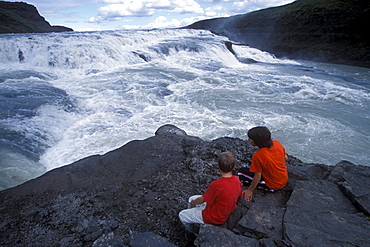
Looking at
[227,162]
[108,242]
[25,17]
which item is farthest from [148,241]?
[25,17]

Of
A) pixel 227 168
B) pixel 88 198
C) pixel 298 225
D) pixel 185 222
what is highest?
pixel 227 168

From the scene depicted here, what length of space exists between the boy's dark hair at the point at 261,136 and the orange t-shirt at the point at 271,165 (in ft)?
0.26

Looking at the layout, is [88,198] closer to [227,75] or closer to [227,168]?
[227,168]

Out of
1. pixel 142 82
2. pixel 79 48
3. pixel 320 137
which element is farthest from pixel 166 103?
pixel 79 48

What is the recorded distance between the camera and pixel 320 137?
24.2 ft

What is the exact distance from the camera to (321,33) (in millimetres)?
26984

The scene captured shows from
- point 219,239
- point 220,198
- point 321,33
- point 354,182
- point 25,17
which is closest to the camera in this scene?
point 219,239

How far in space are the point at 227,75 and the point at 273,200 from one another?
45.2 ft

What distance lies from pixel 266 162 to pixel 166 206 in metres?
1.44

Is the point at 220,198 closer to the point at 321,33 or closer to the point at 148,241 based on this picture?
the point at 148,241

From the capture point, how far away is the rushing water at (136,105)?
6578mm

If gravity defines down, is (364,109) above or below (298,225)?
below

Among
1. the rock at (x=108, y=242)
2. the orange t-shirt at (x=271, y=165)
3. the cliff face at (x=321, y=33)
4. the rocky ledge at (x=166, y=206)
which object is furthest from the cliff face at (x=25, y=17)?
the orange t-shirt at (x=271, y=165)

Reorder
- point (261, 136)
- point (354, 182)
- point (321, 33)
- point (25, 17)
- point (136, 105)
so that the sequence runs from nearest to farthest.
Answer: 1. point (261, 136)
2. point (354, 182)
3. point (136, 105)
4. point (321, 33)
5. point (25, 17)
